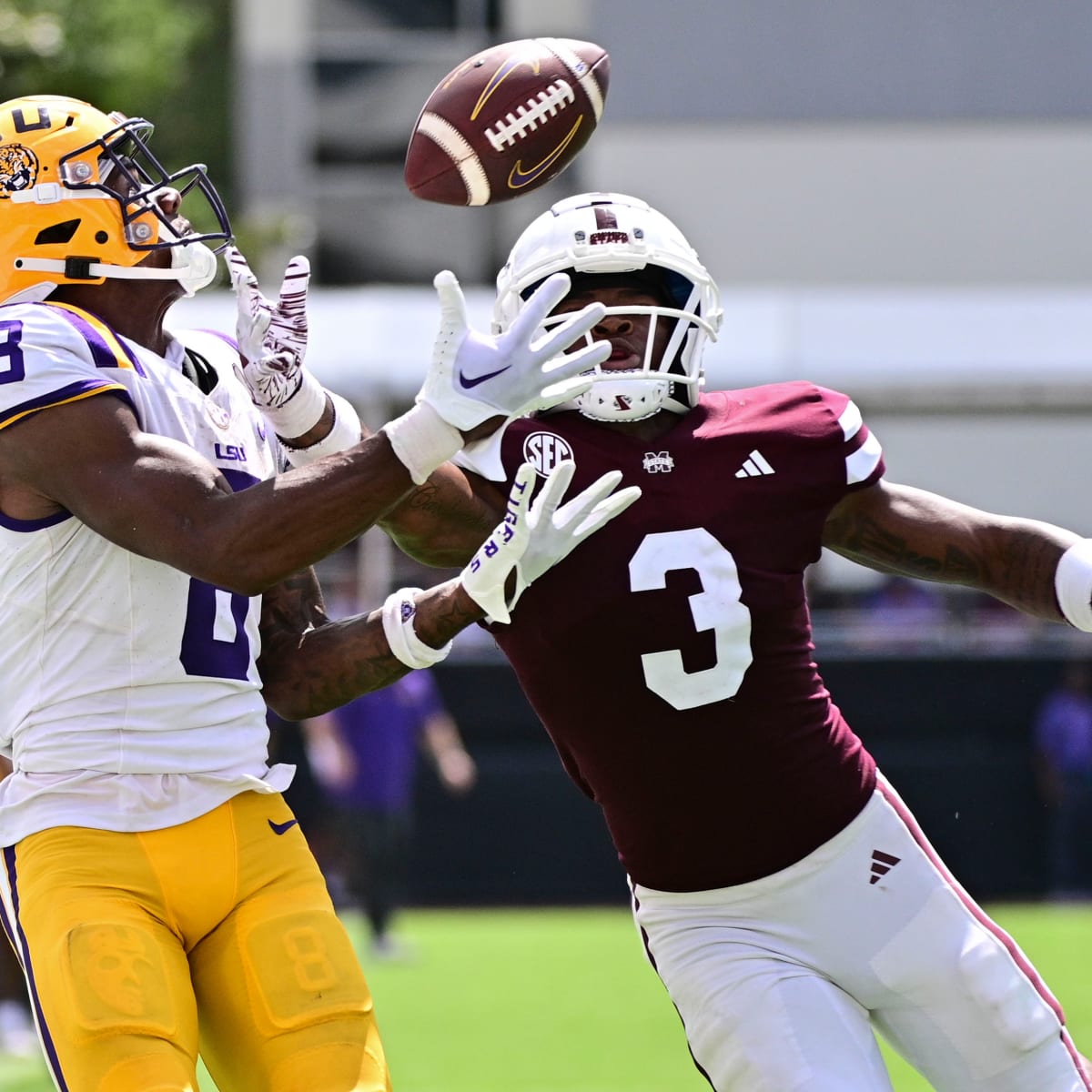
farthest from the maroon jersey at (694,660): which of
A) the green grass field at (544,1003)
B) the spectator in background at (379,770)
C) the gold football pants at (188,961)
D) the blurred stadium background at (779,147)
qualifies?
the blurred stadium background at (779,147)

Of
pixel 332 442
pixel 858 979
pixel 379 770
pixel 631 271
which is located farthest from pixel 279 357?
pixel 379 770

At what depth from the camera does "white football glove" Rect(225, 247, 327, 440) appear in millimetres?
3330

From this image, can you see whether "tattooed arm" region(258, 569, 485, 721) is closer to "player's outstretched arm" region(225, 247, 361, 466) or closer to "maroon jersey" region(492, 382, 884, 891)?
"maroon jersey" region(492, 382, 884, 891)

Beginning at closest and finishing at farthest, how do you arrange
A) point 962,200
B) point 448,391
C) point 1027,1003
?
1. point 448,391
2. point 1027,1003
3. point 962,200

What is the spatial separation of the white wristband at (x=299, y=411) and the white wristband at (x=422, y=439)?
500 mm

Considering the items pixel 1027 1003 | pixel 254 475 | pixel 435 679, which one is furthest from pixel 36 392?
pixel 435 679

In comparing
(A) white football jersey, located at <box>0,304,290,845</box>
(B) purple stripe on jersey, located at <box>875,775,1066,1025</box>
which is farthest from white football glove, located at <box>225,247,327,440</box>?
(B) purple stripe on jersey, located at <box>875,775,1066,1025</box>

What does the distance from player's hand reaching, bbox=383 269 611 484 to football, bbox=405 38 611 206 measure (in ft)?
2.43

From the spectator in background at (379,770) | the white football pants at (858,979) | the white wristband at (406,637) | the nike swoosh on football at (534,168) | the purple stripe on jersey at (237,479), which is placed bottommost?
the spectator in background at (379,770)

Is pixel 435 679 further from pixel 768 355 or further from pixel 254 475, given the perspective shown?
pixel 254 475

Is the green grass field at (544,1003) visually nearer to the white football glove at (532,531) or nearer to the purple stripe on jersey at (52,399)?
the white football glove at (532,531)

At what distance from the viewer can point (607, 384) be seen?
3.33 m

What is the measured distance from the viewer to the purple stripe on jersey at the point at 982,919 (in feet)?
10.6

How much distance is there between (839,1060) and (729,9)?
17.1 metres
